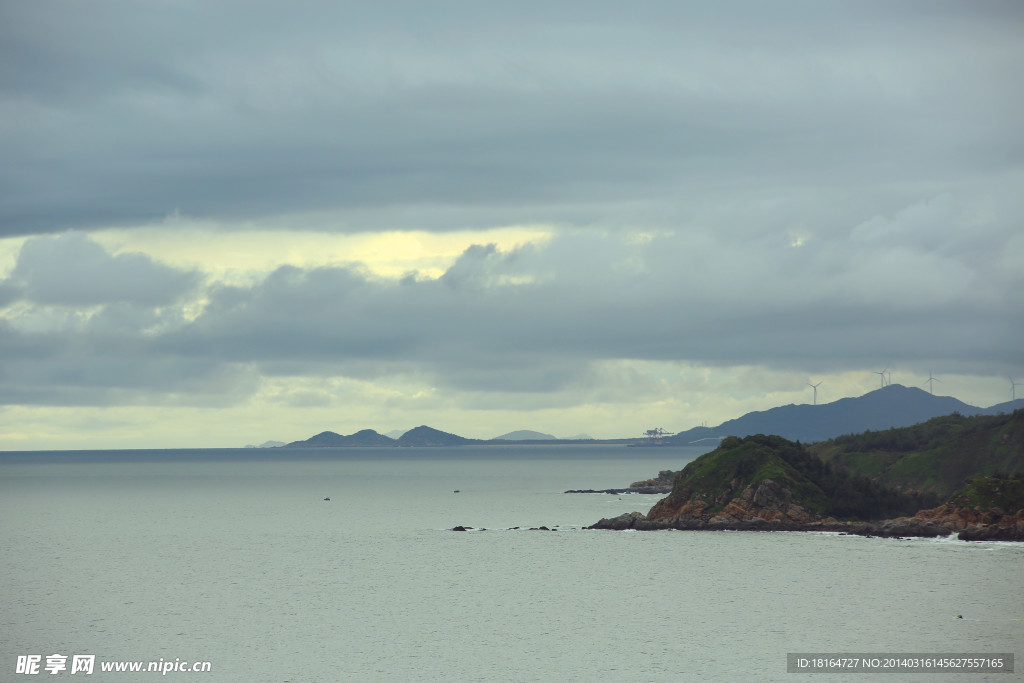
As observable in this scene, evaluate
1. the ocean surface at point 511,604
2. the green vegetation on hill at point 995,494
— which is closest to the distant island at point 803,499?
the green vegetation on hill at point 995,494

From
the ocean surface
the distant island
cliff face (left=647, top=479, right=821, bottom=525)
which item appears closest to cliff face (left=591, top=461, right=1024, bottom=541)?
cliff face (left=647, top=479, right=821, bottom=525)

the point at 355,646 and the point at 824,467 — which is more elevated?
the point at 824,467

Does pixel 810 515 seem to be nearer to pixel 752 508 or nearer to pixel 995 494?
pixel 752 508

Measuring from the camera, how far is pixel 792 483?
550 ft

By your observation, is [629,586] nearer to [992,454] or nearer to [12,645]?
[12,645]

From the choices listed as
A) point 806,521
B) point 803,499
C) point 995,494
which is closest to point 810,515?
point 806,521

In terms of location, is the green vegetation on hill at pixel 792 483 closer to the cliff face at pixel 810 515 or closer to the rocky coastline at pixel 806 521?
the cliff face at pixel 810 515

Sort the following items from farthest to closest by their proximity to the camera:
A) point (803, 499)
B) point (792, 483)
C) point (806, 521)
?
point (792, 483) < point (803, 499) < point (806, 521)

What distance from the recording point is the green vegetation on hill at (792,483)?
166m

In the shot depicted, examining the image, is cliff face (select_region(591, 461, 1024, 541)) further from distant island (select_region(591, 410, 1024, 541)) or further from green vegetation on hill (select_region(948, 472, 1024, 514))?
distant island (select_region(591, 410, 1024, 541))

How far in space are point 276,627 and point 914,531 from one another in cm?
10449

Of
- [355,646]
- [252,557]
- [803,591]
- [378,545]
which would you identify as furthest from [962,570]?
[252,557]

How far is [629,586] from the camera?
359 feet

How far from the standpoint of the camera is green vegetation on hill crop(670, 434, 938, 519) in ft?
545
